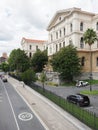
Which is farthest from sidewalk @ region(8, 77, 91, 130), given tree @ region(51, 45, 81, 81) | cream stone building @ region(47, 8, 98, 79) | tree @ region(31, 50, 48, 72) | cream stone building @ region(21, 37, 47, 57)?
cream stone building @ region(21, 37, 47, 57)

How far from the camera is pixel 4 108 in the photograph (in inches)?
1009

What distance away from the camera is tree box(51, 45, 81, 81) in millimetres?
51812

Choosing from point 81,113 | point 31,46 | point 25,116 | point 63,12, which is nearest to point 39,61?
point 63,12

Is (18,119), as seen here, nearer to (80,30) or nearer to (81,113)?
(81,113)

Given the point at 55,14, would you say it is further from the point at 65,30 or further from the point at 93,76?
the point at 93,76

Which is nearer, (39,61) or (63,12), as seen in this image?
(63,12)

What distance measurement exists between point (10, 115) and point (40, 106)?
18.0 feet

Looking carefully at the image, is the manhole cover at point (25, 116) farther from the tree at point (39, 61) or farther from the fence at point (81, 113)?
the tree at point (39, 61)

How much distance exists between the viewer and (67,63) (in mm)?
51625

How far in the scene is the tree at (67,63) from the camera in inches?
2040

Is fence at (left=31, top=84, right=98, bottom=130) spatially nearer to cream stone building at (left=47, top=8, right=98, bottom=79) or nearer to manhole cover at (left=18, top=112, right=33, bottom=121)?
manhole cover at (left=18, top=112, right=33, bottom=121)

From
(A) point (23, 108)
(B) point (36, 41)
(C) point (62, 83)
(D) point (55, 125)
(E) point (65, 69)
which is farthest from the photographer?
(B) point (36, 41)

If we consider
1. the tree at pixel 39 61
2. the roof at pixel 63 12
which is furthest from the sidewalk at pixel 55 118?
the tree at pixel 39 61

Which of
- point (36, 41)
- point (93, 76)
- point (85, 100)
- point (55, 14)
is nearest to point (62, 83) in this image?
point (93, 76)
